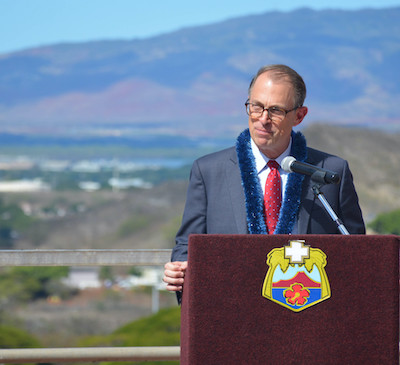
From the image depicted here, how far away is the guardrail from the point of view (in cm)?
292

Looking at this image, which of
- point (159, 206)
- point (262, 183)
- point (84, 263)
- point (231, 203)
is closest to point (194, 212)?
point (231, 203)

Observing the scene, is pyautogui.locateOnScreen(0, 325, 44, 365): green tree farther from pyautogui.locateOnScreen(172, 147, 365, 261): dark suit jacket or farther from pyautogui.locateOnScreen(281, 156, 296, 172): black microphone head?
pyautogui.locateOnScreen(281, 156, 296, 172): black microphone head

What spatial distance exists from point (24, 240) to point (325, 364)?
68.5m

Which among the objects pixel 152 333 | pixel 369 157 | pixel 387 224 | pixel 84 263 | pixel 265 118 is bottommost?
pixel 387 224

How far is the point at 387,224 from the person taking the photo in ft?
157

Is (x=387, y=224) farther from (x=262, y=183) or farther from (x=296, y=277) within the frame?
(x=296, y=277)

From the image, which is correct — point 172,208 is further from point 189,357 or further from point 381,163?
point 189,357

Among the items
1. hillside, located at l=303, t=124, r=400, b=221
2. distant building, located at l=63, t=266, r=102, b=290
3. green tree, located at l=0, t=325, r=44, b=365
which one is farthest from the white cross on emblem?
distant building, located at l=63, t=266, r=102, b=290

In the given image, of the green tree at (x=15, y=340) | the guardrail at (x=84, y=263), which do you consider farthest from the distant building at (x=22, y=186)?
the guardrail at (x=84, y=263)

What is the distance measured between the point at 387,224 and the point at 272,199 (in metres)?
46.7

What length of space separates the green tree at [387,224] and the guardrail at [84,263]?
4423 centimetres

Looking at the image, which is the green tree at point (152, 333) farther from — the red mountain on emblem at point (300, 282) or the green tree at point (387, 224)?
the green tree at point (387, 224)

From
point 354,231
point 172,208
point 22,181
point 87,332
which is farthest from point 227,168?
point 22,181

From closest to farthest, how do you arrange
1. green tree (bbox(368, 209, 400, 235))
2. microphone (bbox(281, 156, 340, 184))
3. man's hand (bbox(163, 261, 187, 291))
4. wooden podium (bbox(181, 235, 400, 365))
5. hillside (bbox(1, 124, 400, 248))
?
1. wooden podium (bbox(181, 235, 400, 365))
2. microphone (bbox(281, 156, 340, 184))
3. man's hand (bbox(163, 261, 187, 291))
4. green tree (bbox(368, 209, 400, 235))
5. hillside (bbox(1, 124, 400, 248))
